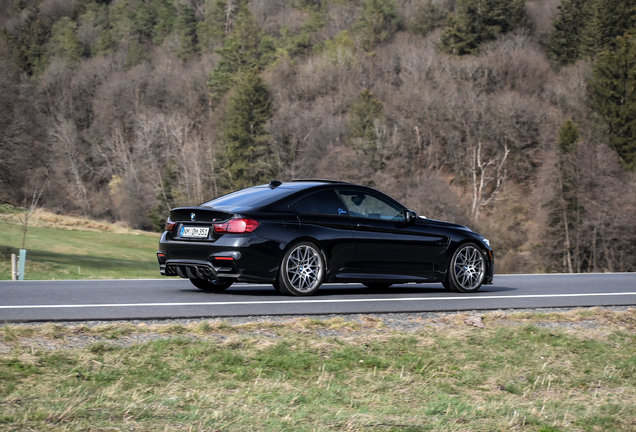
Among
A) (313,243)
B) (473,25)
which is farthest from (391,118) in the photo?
(313,243)

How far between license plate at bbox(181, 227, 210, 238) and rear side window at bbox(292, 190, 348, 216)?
121cm

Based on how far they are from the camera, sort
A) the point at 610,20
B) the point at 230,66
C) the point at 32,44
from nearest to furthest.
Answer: the point at 610,20
the point at 230,66
the point at 32,44

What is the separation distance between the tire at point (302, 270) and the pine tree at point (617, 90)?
6894cm

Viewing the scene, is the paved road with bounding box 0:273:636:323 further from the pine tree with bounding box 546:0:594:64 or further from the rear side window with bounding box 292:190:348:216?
the pine tree with bounding box 546:0:594:64

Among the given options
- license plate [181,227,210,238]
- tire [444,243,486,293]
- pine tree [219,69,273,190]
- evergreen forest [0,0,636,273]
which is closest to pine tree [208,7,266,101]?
evergreen forest [0,0,636,273]

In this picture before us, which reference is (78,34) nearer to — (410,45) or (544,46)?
→ (410,45)

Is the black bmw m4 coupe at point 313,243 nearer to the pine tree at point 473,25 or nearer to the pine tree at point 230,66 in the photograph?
the pine tree at point 473,25

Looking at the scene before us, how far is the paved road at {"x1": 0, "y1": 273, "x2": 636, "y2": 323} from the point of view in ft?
28.9

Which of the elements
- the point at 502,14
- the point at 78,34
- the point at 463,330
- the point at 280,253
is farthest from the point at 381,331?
the point at 78,34

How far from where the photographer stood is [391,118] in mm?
90125

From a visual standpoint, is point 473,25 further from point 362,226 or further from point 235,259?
point 235,259

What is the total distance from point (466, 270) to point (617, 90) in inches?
2799

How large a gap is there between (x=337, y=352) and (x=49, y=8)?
164 meters

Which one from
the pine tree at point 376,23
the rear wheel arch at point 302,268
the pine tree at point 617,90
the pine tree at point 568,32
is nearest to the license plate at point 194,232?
the rear wheel arch at point 302,268
